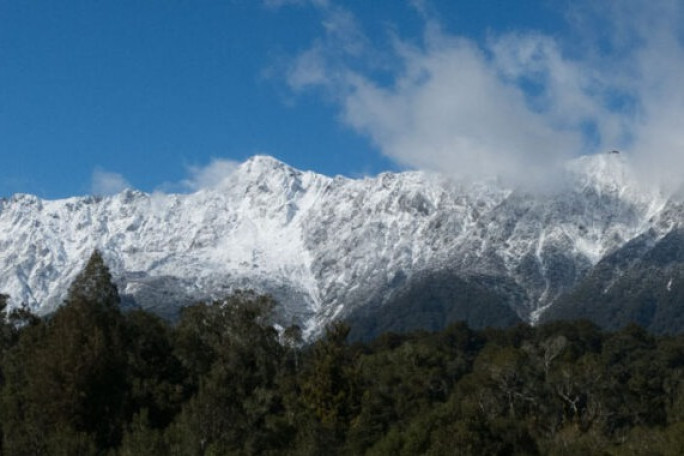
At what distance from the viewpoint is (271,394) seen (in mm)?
101000

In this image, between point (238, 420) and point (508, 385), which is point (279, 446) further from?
point (508, 385)

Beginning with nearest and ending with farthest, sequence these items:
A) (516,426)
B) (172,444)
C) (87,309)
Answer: (172,444) < (516,426) < (87,309)

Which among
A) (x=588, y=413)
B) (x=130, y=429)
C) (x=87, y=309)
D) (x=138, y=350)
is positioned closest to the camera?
(x=130, y=429)

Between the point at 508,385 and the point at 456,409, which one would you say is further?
the point at 508,385

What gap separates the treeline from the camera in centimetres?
8019

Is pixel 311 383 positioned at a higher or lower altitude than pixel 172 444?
higher

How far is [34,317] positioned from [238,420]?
146 feet

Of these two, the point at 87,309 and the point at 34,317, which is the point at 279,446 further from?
the point at 34,317

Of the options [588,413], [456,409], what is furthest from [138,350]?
[588,413]

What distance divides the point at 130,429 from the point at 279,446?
1380cm

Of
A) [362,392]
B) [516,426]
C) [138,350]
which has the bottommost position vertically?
[516,426]

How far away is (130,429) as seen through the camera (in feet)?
295

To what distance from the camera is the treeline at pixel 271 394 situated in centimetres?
8019

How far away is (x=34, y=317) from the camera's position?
120 metres
